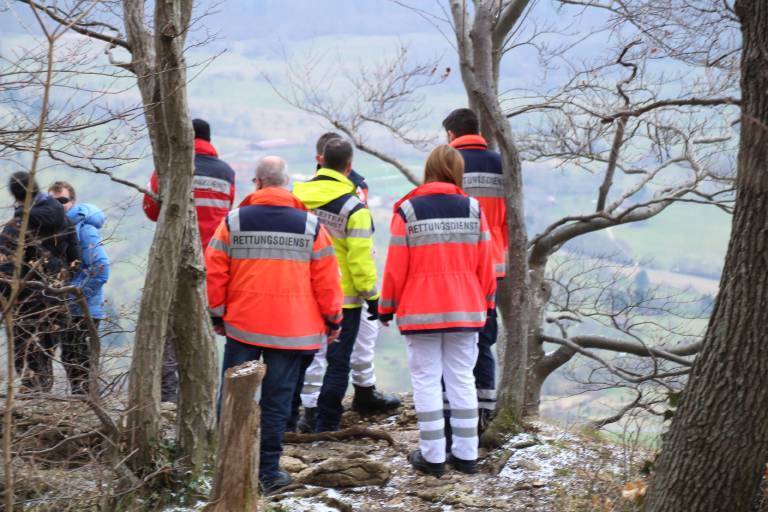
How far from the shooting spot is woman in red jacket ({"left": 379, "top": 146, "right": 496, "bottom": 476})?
5805 millimetres

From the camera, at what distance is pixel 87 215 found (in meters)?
6.99

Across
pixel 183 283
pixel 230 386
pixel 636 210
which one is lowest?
pixel 230 386

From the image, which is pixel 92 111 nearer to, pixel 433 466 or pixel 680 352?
pixel 433 466

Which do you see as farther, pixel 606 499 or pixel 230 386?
pixel 606 499

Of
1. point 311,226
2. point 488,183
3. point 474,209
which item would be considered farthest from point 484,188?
point 311,226

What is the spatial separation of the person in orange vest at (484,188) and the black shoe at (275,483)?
68.7 inches

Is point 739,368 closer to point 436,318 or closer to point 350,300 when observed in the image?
point 436,318

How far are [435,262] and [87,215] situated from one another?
287cm

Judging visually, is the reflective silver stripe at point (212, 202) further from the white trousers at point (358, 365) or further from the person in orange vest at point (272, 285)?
the person in orange vest at point (272, 285)

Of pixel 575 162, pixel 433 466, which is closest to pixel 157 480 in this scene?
pixel 433 466

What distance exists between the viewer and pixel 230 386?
4320 mm

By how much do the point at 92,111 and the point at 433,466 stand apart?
123 inches

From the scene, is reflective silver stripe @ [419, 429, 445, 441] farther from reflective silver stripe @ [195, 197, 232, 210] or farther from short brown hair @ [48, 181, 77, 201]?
short brown hair @ [48, 181, 77, 201]

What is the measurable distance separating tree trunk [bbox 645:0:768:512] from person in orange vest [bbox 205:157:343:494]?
7.34 feet
